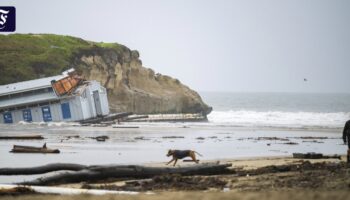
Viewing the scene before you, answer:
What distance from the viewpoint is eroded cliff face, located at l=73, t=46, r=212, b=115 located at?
8094 centimetres

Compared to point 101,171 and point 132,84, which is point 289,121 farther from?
point 101,171

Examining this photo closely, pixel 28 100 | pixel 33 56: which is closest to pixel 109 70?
pixel 33 56

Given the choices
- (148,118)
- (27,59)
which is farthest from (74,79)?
(27,59)

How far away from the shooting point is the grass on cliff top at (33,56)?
252ft

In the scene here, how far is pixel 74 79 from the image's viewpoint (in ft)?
198

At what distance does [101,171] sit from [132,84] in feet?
238

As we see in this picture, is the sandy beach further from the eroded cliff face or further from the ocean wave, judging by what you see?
the eroded cliff face

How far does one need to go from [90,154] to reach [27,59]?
61.0 meters

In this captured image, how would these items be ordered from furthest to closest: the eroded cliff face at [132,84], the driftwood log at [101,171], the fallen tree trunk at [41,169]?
the eroded cliff face at [132,84] → the fallen tree trunk at [41,169] → the driftwood log at [101,171]

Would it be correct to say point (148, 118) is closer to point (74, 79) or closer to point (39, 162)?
point (74, 79)

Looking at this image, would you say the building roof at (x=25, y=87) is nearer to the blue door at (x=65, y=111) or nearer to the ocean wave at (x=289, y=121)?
the blue door at (x=65, y=111)

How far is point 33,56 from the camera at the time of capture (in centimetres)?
8300

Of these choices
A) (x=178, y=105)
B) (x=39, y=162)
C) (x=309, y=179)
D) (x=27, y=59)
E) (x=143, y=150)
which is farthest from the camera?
(x=178, y=105)

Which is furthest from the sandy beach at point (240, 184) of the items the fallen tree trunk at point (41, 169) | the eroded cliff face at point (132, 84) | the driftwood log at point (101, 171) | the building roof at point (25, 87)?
the eroded cliff face at point (132, 84)
